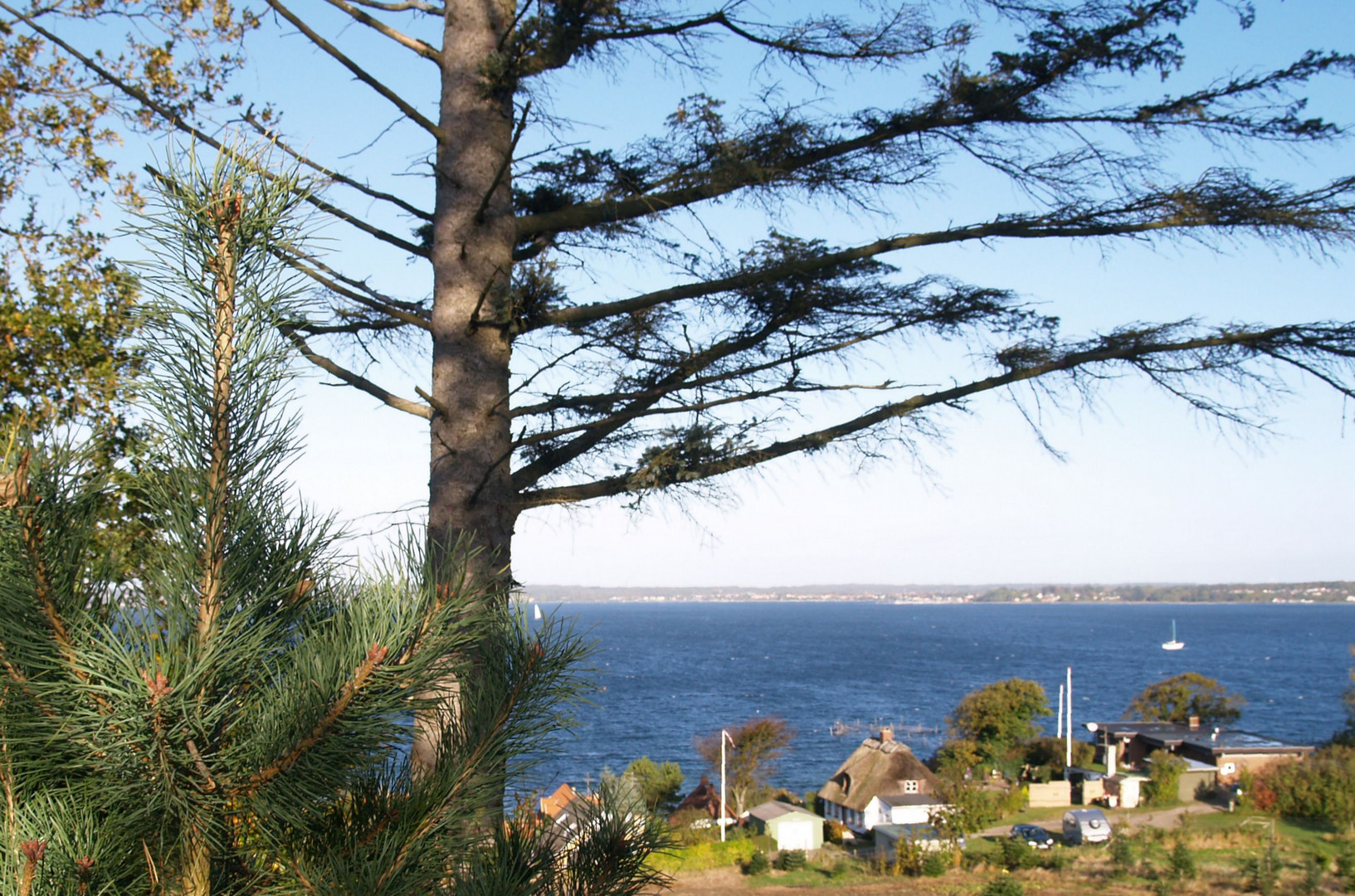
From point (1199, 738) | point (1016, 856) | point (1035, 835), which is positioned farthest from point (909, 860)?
point (1199, 738)

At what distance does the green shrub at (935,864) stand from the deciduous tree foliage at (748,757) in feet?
38.7

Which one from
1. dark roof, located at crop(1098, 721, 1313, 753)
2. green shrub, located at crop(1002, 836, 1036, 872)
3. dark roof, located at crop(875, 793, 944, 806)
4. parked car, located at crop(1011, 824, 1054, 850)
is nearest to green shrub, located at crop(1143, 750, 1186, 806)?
dark roof, located at crop(1098, 721, 1313, 753)

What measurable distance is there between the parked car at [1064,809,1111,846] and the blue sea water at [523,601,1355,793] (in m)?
11.9

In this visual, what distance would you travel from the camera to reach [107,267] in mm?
4988

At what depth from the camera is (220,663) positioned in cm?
124

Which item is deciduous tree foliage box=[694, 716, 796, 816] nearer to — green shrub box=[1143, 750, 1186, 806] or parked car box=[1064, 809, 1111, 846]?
parked car box=[1064, 809, 1111, 846]

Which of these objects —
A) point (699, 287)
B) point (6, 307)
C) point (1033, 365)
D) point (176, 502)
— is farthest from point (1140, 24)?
point (6, 307)

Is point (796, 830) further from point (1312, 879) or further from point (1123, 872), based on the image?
point (1312, 879)

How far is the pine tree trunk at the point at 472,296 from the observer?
10.8ft

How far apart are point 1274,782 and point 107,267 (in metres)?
31.3

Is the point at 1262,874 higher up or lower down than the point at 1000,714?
higher up

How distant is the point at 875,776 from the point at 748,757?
4590mm

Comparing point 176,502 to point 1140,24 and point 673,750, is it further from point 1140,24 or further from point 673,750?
point 673,750

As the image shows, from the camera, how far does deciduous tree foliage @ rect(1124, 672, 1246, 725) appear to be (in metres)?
41.3
